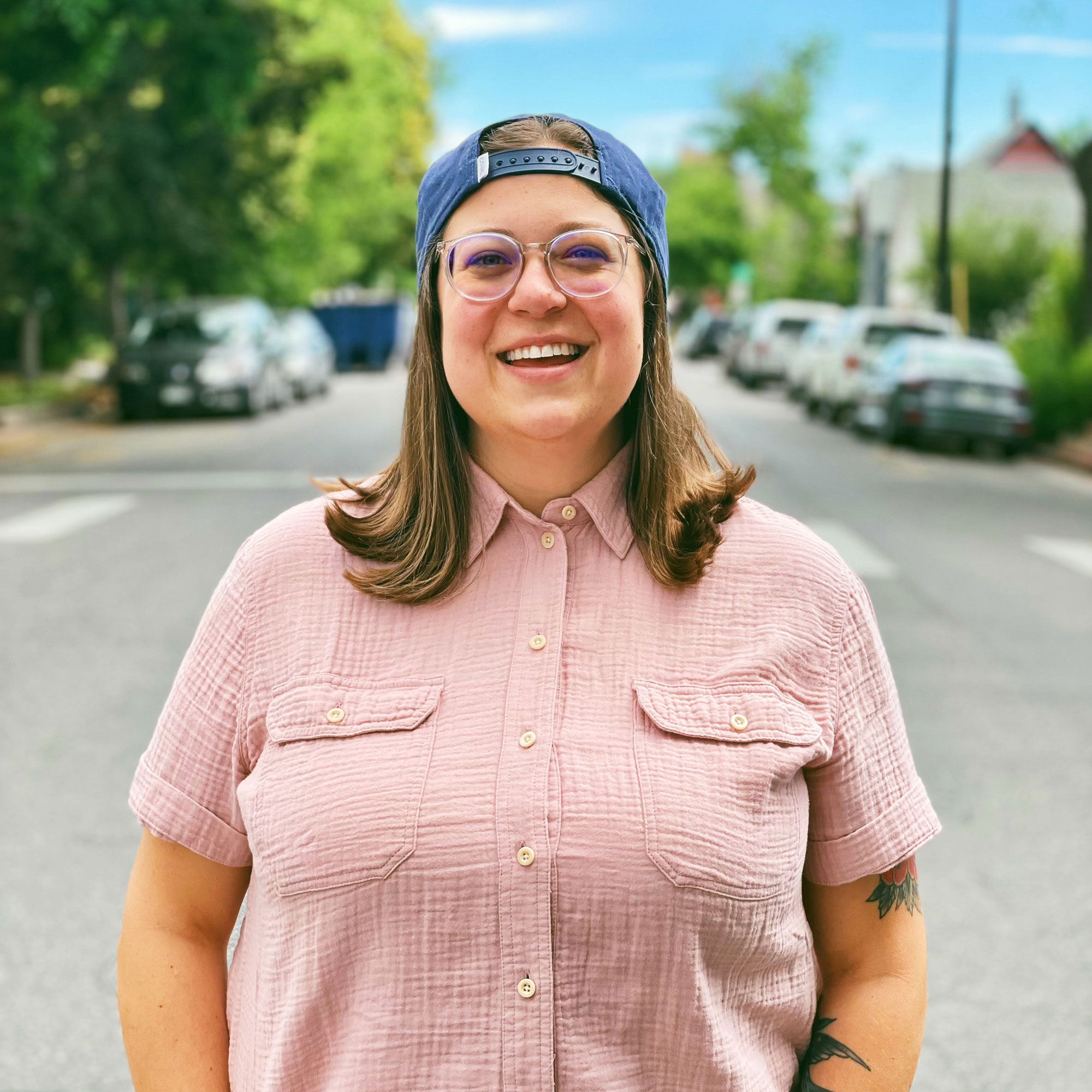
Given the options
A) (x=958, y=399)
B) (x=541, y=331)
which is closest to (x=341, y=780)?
(x=541, y=331)

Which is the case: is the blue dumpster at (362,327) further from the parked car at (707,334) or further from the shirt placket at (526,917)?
the shirt placket at (526,917)

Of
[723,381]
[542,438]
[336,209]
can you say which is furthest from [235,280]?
[542,438]

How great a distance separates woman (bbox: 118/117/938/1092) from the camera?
5.58 ft

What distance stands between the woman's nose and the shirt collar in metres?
0.24

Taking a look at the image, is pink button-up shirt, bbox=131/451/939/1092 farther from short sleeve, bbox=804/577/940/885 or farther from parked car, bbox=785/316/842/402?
parked car, bbox=785/316/842/402

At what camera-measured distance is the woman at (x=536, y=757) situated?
1.70 metres

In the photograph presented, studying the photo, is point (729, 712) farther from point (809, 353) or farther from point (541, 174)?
point (809, 353)

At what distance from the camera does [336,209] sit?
118 ft

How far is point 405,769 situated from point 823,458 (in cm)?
1641

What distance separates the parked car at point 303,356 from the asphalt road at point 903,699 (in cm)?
899

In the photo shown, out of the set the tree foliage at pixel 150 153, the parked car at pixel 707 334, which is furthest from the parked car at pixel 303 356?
the parked car at pixel 707 334

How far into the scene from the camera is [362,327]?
3872 cm

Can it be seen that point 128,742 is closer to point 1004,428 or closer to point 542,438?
point 542,438

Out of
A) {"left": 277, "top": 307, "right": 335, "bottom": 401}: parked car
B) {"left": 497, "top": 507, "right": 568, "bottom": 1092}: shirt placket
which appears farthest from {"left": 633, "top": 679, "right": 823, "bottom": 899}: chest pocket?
{"left": 277, "top": 307, "right": 335, "bottom": 401}: parked car
